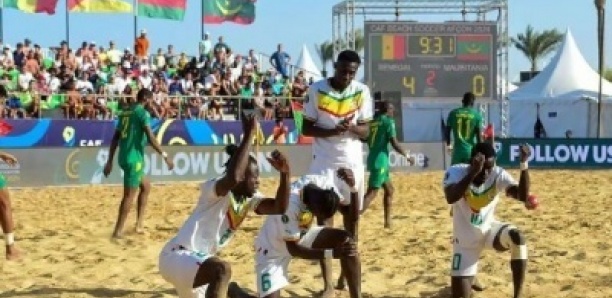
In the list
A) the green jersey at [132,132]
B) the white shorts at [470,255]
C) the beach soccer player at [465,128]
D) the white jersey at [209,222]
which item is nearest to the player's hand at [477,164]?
the white shorts at [470,255]

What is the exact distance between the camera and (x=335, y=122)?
7254mm

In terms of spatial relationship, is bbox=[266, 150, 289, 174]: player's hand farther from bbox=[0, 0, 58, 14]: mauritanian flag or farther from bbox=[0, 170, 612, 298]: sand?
bbox=[0, 0, 58, 14]: mauritanian flag

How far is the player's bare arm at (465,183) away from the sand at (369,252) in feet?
4.13

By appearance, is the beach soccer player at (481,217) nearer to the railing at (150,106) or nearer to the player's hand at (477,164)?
the player's hand at (477,164)

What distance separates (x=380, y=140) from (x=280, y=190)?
19.5ft

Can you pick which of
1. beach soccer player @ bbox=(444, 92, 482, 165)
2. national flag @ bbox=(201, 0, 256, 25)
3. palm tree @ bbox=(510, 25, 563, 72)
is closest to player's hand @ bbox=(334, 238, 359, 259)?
beach soccer player @ bbox=(444, 92, 482, 165)

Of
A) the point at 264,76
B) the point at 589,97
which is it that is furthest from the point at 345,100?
the point at 589,97

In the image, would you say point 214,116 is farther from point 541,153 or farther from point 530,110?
point 530,110

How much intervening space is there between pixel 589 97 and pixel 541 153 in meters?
11.6

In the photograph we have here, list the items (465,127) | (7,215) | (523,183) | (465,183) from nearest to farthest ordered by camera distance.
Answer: (465,183) → (523,183) → (7,215) → (465,127)

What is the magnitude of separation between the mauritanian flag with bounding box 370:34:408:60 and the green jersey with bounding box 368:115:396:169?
1590 centimetres

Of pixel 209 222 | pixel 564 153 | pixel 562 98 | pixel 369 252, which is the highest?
pixel 562 98

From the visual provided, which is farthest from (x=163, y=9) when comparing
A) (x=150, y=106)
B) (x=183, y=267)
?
(x=183, y=267)

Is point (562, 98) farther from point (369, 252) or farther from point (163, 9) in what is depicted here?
point (369, 252)
